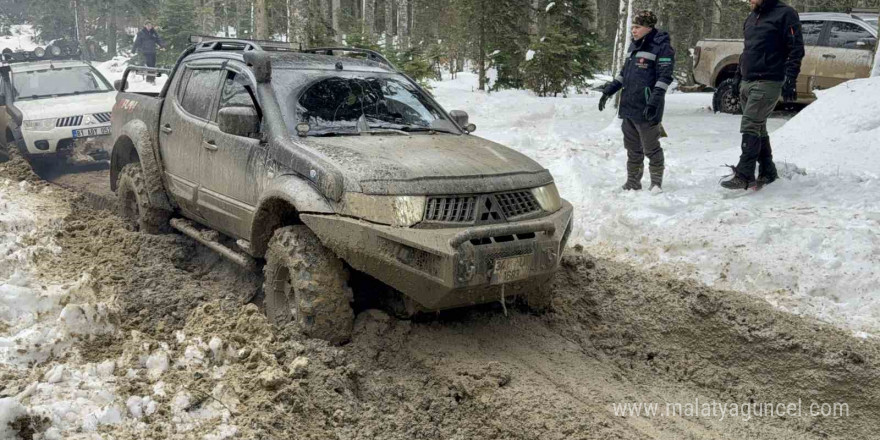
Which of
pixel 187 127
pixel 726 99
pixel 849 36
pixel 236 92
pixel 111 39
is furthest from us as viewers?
pixel 111 39

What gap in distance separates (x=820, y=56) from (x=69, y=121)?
524 inches

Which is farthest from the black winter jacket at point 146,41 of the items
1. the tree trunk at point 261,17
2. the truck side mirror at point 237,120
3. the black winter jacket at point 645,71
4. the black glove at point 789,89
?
the black glove at point 789,89

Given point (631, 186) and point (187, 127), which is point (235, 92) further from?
point (631, 186)

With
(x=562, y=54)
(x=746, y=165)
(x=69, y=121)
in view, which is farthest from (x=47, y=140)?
(x=562, y=54)

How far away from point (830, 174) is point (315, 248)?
226 inches

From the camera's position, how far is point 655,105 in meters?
7.45

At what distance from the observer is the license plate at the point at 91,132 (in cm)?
1115

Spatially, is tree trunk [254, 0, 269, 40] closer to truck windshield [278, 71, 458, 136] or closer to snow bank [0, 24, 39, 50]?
truck windshield [278, 71, 458, 136]

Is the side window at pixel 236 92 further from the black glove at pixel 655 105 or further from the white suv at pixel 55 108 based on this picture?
the white suv at pixel 55 108

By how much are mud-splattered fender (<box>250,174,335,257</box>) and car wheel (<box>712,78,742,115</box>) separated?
11.5m

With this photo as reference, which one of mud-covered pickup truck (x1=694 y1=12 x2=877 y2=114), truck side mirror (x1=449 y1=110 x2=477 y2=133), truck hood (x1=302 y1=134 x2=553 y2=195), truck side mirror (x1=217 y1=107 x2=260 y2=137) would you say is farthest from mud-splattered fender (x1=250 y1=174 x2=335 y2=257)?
mud-covered pickup truck (x1=694 y1=12 x2=877 y2=114)

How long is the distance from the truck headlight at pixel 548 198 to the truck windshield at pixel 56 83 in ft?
33.7

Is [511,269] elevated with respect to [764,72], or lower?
lower

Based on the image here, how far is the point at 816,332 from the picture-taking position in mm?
4953
